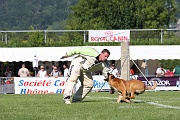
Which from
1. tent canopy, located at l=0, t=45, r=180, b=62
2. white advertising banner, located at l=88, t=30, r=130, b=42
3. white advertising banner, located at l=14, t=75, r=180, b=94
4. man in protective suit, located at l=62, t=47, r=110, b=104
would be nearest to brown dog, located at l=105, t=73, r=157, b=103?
man in protective suit, located at l=62, t=47, r=110, b=104

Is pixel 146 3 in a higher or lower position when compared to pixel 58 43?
higher

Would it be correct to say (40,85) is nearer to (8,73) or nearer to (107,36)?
(8,73)

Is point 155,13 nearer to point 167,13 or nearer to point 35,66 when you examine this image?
point 167,13

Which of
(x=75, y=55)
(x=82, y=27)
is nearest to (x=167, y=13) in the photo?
(x=82, y=27)

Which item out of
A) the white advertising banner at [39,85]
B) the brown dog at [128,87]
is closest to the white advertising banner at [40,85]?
the white advertising banner at [39,85]

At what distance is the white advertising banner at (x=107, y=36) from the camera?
153 feet

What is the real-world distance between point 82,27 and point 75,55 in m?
57.9

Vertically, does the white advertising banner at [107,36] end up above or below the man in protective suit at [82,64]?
above

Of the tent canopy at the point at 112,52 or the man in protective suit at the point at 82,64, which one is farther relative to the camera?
the tent canopy at the point at 112,52

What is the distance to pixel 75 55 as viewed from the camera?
54.8ft

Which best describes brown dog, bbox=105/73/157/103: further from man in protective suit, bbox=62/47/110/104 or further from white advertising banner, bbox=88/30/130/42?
white advertising banner, bbox=88/30/130/42

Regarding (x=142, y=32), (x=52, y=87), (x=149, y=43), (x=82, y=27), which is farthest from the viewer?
(x=82, y=27)

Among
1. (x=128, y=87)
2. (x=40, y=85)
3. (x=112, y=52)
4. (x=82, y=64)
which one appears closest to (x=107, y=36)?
(x=112, y=52)

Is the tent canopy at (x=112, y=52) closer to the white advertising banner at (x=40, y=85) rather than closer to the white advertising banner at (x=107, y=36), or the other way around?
the white advertising banner at (x=107, y=36)
